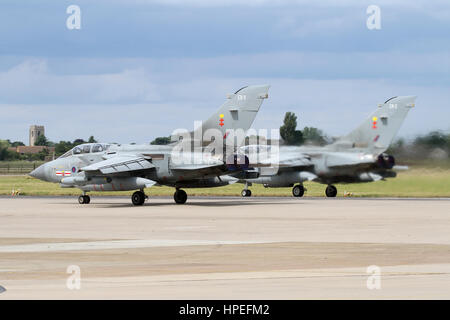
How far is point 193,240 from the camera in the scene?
2112 cm

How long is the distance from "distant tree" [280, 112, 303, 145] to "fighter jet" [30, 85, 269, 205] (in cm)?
1009

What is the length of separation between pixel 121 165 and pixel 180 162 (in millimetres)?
2914

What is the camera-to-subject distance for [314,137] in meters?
50.3

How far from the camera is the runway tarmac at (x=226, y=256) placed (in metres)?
12.1

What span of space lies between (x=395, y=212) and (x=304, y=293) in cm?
2248

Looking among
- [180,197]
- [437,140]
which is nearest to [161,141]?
[180,197]

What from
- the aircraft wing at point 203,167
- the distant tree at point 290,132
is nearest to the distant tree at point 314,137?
the distant tree at point 290,132

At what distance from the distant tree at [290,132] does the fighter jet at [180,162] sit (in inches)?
397

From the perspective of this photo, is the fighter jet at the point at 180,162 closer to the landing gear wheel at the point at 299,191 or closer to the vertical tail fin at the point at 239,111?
the vertical tail fin at the point at 239,111

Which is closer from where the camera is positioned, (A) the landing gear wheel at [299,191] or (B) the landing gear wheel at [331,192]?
(B) the landing gear wheel at [331,192]

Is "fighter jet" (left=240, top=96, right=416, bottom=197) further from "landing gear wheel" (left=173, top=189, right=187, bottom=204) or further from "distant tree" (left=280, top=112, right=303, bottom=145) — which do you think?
"landing gear wheel" (left=173, top=189, right=187, bottom=204)

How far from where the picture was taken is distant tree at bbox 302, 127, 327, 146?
50.0 metres

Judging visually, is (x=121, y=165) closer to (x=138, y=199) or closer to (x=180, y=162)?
(x=138, y=199)

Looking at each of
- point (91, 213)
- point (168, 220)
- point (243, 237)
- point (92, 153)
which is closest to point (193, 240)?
point (243, 237)
